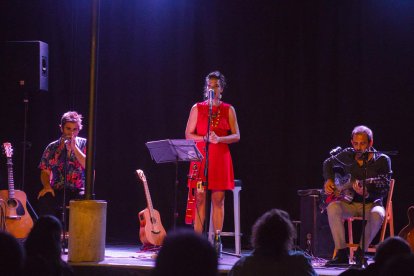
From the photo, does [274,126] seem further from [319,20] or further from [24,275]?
[24,275]

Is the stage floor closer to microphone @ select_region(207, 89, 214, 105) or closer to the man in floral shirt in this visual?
the man in floral shirt

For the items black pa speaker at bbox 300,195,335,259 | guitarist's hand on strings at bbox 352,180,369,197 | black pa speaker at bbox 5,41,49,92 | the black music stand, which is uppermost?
black pa speaker at bbox 5,41,49,92

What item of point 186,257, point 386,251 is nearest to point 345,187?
point 386,251

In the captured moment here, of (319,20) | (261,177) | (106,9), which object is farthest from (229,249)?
(106,9)

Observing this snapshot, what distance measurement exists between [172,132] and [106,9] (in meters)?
1.88

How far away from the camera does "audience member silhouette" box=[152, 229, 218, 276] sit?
2.33 m

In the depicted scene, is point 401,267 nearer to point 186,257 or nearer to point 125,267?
point 186,257

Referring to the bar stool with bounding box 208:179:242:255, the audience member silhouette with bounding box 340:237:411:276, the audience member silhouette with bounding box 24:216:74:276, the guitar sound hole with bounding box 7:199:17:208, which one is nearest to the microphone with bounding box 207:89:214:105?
the bar stool with bounding box 208:179:242:255

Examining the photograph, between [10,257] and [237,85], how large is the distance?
19.8 feet

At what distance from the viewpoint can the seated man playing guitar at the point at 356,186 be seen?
270 inches

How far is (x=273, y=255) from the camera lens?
394 cm

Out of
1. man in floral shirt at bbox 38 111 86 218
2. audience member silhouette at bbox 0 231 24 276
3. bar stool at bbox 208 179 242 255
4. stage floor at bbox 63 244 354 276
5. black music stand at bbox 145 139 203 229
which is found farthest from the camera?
man in floral shirt at bbox 38 111 86 218

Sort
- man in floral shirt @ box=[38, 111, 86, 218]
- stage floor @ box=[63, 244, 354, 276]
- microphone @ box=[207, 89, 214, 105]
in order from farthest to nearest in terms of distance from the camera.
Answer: man in floral shirt @ box=[38, 111, 86, 218]
microphone @ box=[207, 89, 214, 105]
stage floor @ box=[63, 244, 354, 276]

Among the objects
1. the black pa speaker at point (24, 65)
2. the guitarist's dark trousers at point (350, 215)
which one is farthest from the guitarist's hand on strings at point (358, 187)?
the black pa speaker at point (24, 65)
